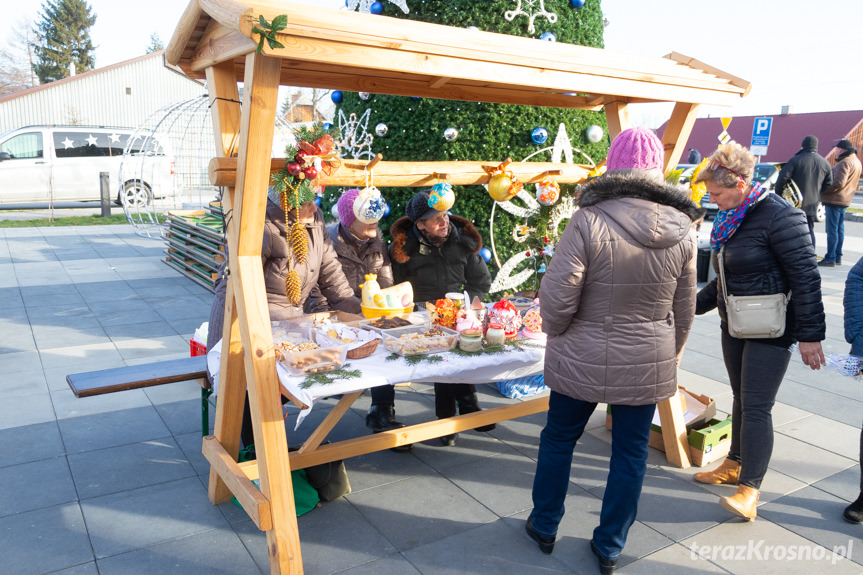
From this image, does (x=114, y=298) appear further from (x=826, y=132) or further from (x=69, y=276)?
(x=826, y=132)

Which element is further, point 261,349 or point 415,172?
point 415,172

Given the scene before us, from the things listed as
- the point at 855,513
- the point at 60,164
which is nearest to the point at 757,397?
the point at 855,513

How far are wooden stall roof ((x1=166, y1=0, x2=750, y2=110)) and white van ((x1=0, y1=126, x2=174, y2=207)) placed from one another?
40.7 feet

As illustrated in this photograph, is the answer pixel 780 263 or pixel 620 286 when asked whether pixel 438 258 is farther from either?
pixel 780 263

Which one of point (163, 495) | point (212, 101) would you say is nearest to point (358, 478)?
point (163, 495)

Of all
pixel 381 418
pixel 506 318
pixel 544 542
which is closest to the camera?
pixel 544 542

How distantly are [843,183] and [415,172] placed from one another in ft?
29.1

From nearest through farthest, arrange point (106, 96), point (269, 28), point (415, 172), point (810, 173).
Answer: point (269, 28) → point (415, 172) → point (810, 173) → point (106, 96)

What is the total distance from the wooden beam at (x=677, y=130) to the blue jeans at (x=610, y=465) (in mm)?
1961

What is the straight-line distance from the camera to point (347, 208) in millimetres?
3791

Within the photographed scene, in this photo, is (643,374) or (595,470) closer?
(643,374)

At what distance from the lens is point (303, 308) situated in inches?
148

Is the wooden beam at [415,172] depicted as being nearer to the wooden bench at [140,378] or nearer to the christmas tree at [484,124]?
the christmas tree at [484,124]

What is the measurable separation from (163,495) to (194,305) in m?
4.55
